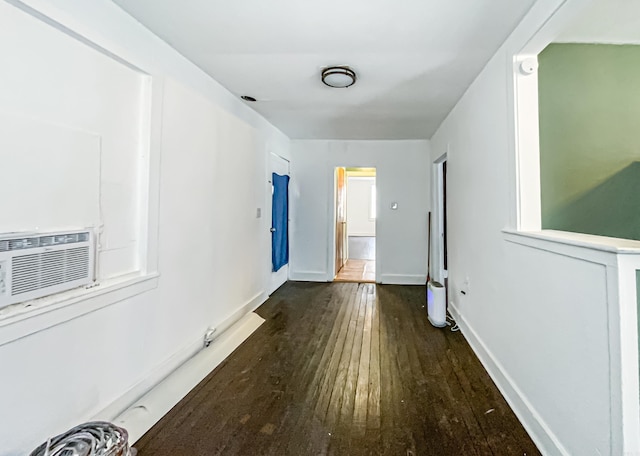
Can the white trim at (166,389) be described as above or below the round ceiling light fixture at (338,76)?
below

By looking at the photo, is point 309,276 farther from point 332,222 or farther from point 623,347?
point 623,347

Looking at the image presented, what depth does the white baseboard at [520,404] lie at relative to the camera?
151cm

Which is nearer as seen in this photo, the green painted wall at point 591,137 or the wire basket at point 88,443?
the wire basket at point 88,443

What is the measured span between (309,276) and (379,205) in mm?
1661

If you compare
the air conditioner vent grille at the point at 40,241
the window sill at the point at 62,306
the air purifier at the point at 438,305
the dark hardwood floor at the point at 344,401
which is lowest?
the dark hardwood floor at the point at 344,401

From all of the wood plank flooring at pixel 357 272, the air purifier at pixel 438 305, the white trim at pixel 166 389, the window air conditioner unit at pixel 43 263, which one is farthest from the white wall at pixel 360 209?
the window air conditioner unit at pixel 43 263

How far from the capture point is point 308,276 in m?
5.24

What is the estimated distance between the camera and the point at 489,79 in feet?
7.66

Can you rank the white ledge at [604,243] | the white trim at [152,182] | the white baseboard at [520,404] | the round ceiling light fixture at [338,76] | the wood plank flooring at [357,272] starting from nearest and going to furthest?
1. the white ledge at [604,243]
2. the white baseboard at [520,404]
3. the white trim at [152,182]
4. the round ceiling light fixture at [338,76]
5. the wood plank flooring at [357,272]

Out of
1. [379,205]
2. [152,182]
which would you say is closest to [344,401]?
[152,182]

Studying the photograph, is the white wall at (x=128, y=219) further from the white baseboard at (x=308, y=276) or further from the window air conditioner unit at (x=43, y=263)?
the white baseboard at (x=308, y=276)

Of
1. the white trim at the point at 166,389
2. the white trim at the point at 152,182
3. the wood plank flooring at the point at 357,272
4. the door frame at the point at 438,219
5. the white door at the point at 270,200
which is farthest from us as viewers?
the wood plank flooring at the point at 357,272

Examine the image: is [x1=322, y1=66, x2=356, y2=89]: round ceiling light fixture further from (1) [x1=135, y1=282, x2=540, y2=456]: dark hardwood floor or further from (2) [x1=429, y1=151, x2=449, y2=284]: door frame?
(2) [x1=429, y1=151, x2=449, y2=284]: door frame

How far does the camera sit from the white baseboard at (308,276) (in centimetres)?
521
